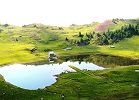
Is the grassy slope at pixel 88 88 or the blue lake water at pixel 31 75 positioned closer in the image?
the grassy slope at pixel 88 88

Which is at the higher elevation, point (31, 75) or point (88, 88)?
point (88, 88)

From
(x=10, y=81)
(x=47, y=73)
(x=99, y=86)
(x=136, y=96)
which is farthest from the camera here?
(x=47, y=73)

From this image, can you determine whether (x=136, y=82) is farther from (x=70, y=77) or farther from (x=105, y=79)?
(x=70, y=77)

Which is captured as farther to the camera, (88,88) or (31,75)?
(31,75)

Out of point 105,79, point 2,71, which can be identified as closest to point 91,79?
point 105,79

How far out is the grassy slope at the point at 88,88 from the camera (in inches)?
4884

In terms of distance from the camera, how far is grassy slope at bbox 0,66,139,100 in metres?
124

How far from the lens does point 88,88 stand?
449 ft

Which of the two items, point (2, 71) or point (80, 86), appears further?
point (2, 71)

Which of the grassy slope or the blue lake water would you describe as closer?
the grassy slope

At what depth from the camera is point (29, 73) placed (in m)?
184

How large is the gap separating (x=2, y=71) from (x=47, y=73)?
27722 mm

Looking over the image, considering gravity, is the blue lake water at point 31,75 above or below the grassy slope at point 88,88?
below

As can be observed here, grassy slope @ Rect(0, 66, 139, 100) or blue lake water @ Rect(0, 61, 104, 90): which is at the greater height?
grassy slope @ Rect(0, 66, 139, 100)
